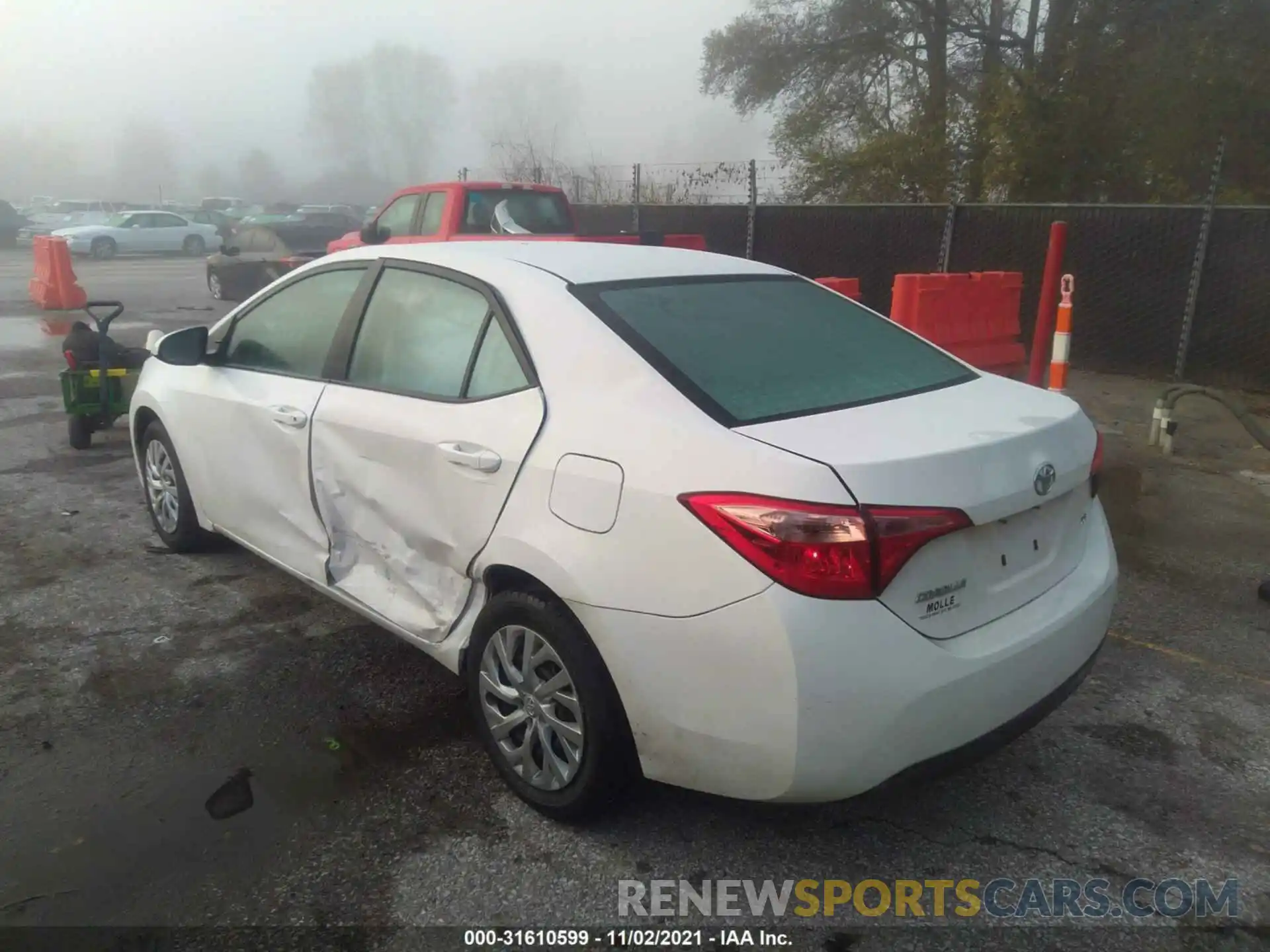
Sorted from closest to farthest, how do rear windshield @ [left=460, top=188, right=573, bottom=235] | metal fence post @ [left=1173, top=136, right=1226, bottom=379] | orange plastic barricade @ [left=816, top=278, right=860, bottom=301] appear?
orange plastic barricade @ [left=816, top=278, right=860, bottom=301]
metal fence post @ [left=1173, top=136, right=1226, bottom=379]
rear windshield @ [left=460, top=188, right=573, bottom=235]

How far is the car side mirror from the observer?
13.7 ft

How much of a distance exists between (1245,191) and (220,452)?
13.4 meters

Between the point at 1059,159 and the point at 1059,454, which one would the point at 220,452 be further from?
the point at 1059,159

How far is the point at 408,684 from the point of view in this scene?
3711mm

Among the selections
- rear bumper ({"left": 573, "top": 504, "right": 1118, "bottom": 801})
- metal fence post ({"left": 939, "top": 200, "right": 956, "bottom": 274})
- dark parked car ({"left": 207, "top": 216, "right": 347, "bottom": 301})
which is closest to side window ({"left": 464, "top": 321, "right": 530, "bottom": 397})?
rear bumper ({"left": 573, "top": 504, "right": 1118, "bottom": 801})

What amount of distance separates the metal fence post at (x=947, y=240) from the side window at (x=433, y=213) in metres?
5.59

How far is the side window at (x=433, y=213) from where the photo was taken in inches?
406

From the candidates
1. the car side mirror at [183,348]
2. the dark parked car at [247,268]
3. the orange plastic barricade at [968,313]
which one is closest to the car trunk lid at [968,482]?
the car side mirror at [183,348]

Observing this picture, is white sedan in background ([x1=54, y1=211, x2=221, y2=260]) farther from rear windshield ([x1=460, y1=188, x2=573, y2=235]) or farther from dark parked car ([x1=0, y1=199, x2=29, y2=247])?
rear windshield ([x1=460, y1=188, x2=573, y2=235])

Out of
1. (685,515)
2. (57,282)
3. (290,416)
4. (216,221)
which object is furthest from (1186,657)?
(216,221)

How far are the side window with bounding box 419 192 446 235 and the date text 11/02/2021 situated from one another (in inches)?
345

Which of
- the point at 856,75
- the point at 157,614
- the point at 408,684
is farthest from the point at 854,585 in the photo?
the point at 856,75

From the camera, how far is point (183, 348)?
418cm

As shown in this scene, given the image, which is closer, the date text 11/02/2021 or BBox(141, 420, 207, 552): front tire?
the date text 11/02/2021
